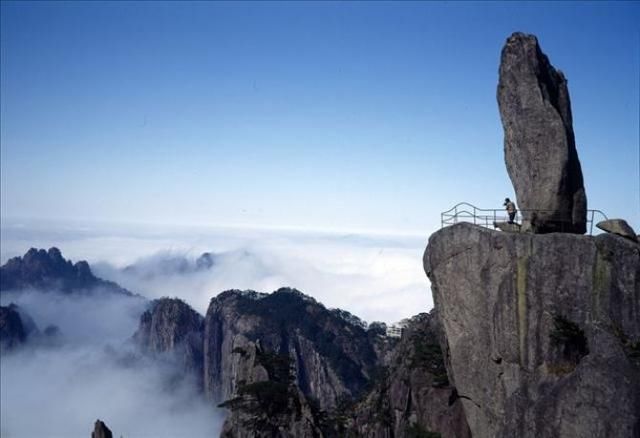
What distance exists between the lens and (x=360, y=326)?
504 feet

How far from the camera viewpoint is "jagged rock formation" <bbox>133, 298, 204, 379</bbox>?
543 ft

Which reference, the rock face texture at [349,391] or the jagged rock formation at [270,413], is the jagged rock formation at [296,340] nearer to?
the rock face texture at [349,391]

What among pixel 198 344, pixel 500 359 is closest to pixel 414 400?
pixel 500 359

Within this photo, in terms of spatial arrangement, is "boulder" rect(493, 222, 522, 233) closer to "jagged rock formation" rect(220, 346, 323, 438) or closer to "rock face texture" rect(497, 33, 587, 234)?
"rock face texture" rect(497, 33, 587, 234)

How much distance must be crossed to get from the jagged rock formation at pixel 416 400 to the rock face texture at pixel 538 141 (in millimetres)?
12026

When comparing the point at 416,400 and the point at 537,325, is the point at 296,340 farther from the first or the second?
the point at 537,325

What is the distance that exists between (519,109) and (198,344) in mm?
147376

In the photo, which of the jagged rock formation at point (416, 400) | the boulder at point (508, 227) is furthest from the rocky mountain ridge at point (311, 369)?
the boulder at point (508, 227)

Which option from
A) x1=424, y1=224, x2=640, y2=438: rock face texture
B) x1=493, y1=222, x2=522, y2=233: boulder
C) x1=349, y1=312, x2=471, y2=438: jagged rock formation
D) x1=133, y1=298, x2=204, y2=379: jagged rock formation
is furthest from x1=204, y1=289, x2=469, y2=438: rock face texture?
x1=133, y1=298, x2=204, y2=379: jagged rock formation

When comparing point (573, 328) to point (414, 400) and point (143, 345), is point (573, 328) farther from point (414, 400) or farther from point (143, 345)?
point (143, 345)

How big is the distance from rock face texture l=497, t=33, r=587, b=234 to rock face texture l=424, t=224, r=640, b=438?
112 inches

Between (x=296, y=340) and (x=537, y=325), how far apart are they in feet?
375

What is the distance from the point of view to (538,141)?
113ft

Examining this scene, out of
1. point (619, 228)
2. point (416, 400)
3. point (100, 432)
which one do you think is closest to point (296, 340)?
point (100, 432)
